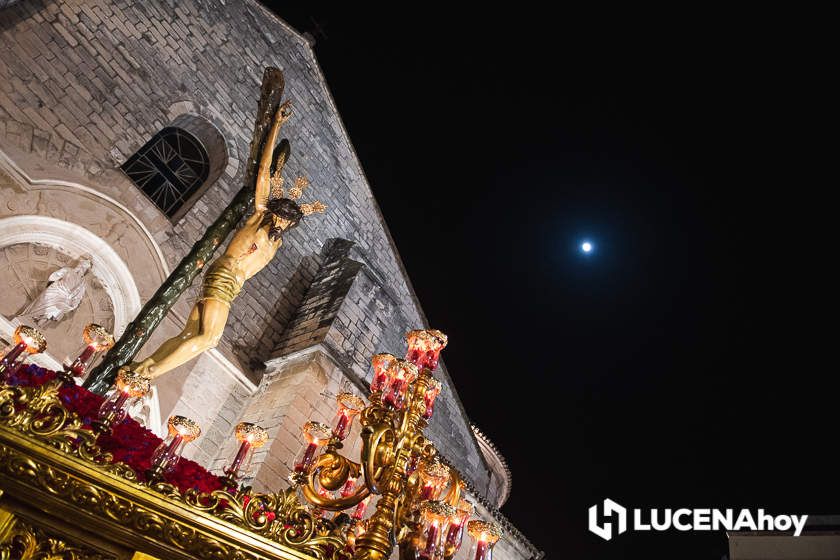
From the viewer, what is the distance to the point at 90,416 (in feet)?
10.3

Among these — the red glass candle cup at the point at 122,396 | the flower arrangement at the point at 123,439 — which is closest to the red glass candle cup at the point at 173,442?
the flower arrangement at the point at 123,439

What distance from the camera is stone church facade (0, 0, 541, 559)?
691cm

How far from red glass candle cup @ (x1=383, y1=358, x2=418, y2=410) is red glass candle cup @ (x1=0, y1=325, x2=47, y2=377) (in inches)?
83.2

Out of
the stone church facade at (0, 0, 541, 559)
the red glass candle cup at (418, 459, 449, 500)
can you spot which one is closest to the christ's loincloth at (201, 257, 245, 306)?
the stone church facade at (0, 0, 541, 559)

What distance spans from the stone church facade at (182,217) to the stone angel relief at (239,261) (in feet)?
5.76

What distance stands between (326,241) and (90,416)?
24.4 feet

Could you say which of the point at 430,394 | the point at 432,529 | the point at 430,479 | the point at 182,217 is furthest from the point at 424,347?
the point at 182,217

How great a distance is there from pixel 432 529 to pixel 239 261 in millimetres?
3502

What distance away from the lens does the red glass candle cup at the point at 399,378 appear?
3.93 m

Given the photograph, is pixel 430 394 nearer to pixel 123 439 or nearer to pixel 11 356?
pixel 123 439

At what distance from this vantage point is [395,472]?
11.7 ft

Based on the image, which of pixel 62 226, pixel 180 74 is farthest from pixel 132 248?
pixel 180 74

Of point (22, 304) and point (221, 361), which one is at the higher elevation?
point (221, 361)

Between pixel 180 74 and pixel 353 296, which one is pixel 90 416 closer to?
pixel 353 296
